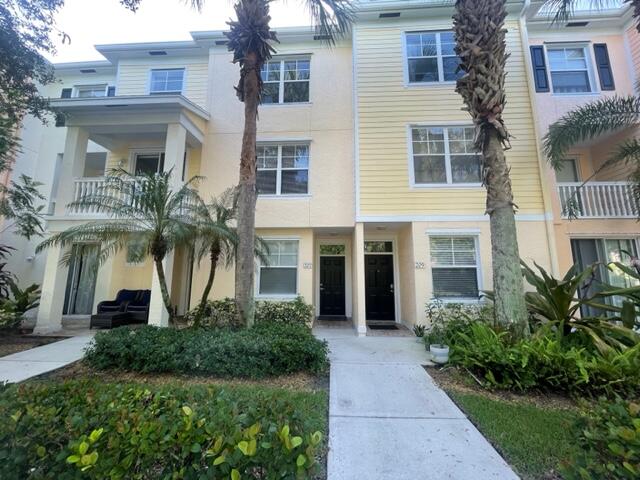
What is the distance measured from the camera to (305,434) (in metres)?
2.17

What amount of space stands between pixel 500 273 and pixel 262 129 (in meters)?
8.44

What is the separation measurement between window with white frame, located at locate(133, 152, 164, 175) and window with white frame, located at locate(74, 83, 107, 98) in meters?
4.59

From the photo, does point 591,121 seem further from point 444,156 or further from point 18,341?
point 18,341

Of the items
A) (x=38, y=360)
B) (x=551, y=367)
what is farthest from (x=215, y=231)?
(x=551, y=367)

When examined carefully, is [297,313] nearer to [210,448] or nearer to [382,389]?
[382,389]

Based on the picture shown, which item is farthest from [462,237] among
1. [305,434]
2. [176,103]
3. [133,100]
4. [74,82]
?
[74,82]

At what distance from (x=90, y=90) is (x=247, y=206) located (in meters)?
11.9

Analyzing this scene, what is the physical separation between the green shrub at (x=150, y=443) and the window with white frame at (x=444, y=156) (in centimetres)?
859

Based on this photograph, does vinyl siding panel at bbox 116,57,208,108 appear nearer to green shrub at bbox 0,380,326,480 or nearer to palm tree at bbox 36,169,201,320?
palm tree at bbox 36,169,201,320

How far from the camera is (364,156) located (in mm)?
9414

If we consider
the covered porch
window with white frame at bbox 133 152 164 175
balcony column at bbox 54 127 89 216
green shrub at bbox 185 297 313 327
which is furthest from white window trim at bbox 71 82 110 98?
green shrub at bbox 185 297 313 327

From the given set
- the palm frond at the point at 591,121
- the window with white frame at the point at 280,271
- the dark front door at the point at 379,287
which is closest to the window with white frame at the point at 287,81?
the window with white frame at the point at 280,271

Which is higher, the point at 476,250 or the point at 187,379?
the point at 476,250

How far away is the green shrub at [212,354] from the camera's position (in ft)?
16.5
